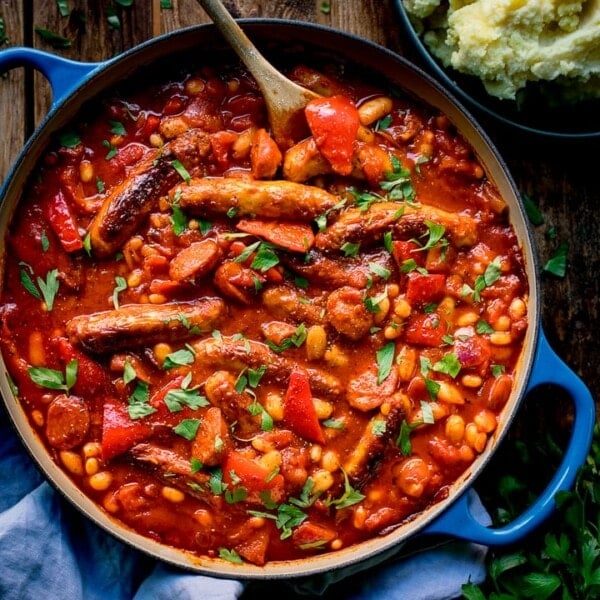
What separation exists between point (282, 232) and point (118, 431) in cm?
129

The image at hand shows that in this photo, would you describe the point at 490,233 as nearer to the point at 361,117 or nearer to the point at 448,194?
the point at 448,194

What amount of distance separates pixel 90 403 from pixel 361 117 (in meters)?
2.01

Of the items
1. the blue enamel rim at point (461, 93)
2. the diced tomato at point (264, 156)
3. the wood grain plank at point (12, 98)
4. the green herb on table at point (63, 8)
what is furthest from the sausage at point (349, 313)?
the green herb on table at point (63, 8)

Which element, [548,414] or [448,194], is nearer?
[448,194]

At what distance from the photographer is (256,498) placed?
4375mm

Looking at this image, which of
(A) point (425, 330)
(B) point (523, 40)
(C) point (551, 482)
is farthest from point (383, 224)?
(C) point (551, 482)

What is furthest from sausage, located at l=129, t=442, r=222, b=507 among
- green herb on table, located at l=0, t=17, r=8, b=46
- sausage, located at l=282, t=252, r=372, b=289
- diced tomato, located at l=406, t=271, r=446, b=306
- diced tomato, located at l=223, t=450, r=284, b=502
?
green herb on table, located at l=0, t=17, r=8, b=46

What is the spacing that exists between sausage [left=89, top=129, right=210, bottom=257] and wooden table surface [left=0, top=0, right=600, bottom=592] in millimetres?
784

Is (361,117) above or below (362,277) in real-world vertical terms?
above

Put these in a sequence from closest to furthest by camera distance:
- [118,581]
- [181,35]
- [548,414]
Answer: [181,35] < [118,581] < [548,414]

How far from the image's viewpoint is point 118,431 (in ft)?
14.3

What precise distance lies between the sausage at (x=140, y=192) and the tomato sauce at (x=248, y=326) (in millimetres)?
10

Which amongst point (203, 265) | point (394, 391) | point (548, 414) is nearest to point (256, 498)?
point (394, 391)

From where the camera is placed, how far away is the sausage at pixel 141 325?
14.2ft
